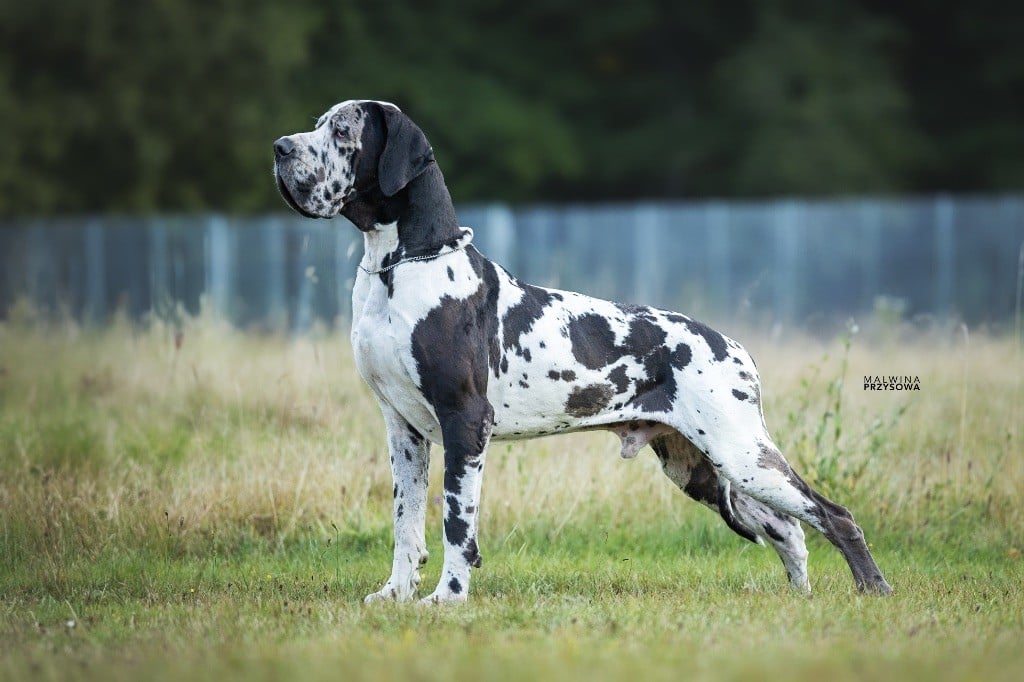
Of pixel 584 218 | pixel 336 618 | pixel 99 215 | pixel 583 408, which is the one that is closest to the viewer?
pixel 336 618

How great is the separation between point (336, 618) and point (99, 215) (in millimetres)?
23602

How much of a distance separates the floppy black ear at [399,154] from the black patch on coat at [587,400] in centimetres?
128

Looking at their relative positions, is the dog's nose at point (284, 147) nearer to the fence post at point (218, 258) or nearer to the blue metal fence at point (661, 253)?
the blue metal fence at point (661, 253)

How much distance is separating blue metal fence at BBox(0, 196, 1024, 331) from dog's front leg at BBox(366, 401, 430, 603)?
15.8 metres

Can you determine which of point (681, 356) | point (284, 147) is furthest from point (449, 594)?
point (284, 147)

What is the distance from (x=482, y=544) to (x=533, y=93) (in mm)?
26377

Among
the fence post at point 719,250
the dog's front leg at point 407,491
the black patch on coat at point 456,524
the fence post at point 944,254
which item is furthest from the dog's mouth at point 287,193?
the fence post at point 944,254

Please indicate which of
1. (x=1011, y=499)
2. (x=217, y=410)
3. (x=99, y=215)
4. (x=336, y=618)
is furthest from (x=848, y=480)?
(x=99, y=215)

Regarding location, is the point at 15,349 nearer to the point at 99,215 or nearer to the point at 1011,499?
the point at 1011,499

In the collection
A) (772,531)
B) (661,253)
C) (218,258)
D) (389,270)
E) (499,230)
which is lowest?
(772,531)

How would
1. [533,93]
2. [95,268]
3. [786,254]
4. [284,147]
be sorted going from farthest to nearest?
1. [533,93]
2. [95,268]
3. [786,254]
4. [284,147]

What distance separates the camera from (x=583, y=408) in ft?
19.6

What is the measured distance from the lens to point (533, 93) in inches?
1282

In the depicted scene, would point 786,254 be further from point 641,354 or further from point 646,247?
point 641,354
